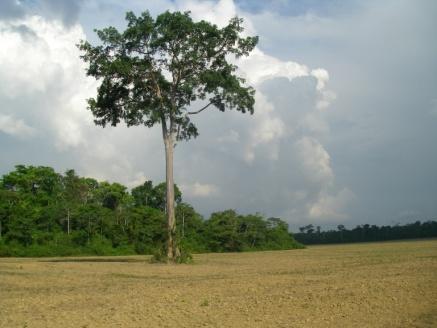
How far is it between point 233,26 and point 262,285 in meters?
21.6

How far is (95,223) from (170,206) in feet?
137

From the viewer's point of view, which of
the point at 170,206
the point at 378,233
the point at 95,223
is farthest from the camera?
the point at 378,233

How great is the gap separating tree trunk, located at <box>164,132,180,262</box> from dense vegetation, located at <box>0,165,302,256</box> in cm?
2429

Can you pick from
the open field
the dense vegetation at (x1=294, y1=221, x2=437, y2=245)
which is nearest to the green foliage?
the open field

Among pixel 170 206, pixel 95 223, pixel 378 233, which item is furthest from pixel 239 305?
pixel 378 233

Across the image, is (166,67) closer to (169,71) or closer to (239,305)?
(169,71)

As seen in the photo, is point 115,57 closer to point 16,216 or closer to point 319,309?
point 319,309

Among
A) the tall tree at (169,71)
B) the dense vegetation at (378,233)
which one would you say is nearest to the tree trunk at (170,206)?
the tall tree at (169,71)

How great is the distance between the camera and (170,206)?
33344mm

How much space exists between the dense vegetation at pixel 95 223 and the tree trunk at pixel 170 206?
24290 mm

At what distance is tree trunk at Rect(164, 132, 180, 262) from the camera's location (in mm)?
32741

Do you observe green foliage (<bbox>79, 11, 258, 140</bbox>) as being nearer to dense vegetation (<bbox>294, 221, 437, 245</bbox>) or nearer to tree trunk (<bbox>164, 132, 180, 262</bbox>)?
tree trunk (<bbox>164, 132, 180, 262</bbox>)

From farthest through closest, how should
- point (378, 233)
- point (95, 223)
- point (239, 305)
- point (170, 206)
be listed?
point (378, 233) < point (95, 223) < point (170, 206) < point (239, 305)

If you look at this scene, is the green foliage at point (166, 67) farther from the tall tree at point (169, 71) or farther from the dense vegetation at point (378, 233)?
the dense vegetation at point (378, 233)
